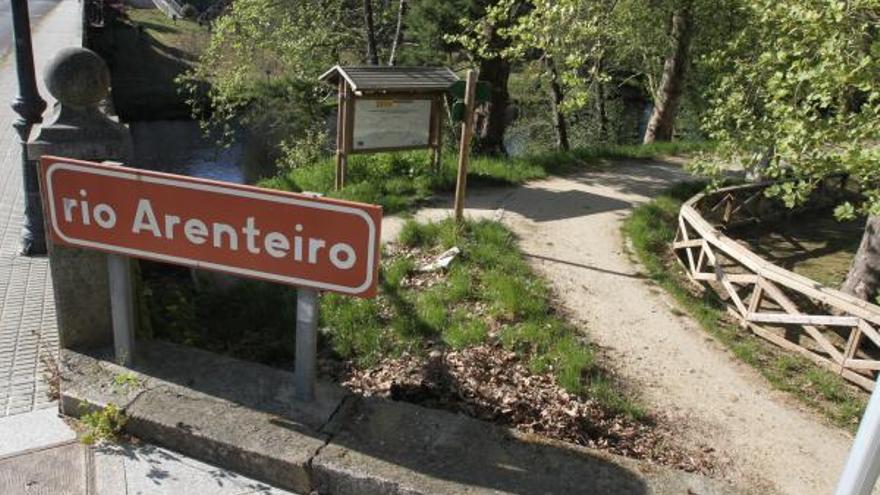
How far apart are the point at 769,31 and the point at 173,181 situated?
7799 millimetres

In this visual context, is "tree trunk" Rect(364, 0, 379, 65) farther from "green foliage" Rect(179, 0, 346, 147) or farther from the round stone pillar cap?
the round stone pillar cap

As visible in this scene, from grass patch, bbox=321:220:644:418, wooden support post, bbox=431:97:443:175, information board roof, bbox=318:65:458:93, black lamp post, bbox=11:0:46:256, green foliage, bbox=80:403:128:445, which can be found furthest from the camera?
wooden support post, bbox=431:97:443:175

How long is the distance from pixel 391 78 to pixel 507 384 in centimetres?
620

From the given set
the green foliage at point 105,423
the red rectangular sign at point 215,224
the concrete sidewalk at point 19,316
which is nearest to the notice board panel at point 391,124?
the concrete sidewalk at point 19,316

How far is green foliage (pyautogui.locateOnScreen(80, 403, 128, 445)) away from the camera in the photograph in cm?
381

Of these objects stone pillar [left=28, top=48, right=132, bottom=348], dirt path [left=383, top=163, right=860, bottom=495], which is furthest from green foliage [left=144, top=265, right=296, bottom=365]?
dirt path [left=383, top=163, right=860, bottom=495]

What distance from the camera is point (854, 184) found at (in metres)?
15.5

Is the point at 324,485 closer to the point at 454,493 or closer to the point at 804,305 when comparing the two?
the point at 454,493

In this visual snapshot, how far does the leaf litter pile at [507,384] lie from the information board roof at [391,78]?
421 centimetres

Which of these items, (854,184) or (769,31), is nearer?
(769,31)

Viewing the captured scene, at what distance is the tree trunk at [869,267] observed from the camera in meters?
8.51

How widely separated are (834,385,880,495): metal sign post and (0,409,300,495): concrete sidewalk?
2.49 m

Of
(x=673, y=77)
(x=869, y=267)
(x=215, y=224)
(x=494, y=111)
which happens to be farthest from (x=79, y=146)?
(x=673, y=77)

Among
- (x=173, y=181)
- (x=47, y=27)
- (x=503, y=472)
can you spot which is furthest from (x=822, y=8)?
(x=47, y=27)
